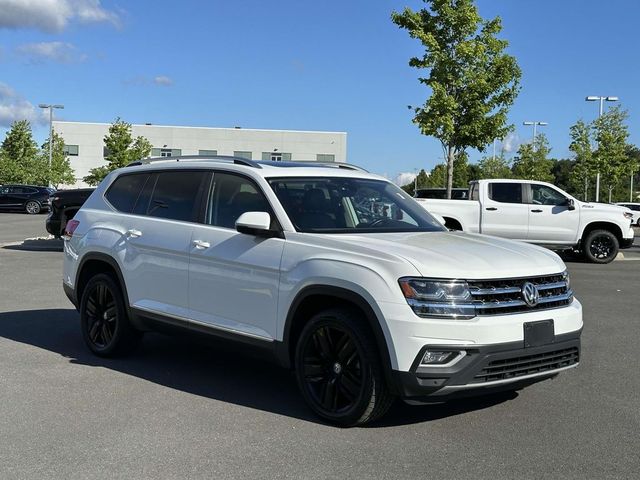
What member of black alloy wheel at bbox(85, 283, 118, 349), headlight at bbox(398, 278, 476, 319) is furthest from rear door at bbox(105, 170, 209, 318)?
headlight at bbox(398, 278, 476, 319)

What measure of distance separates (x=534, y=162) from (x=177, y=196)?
158ft

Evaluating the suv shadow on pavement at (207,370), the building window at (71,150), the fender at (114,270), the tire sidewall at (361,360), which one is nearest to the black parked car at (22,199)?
the suv shadow on pavement at (207,370)

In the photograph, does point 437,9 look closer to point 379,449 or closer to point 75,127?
point 379,449

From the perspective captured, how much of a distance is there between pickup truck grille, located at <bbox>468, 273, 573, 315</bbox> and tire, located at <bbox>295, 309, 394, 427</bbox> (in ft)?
2.33

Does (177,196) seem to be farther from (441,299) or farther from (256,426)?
(441,299)

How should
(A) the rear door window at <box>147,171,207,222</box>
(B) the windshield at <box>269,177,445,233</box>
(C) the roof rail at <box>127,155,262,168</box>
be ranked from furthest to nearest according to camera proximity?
(A) the rear door window at <box>147,171,207,222</box>, (C) the roof rail at <box>127,155,262,168</box>, (B) the windshield at <box>269,177,445,233</box>

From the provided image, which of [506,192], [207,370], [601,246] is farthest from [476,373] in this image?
[601,246]

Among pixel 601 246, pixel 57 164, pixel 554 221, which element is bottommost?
pixel 601 246

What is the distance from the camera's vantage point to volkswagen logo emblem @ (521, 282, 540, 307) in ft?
14.3

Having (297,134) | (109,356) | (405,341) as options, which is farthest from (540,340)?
(297,134)

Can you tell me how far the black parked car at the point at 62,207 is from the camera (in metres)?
16.0

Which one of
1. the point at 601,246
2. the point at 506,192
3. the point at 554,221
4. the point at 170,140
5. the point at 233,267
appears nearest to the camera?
the point at 233,267

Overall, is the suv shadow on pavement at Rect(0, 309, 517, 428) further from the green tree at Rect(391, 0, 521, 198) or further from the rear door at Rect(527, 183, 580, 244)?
the green tree at Rect(391, 0, 521, 198)

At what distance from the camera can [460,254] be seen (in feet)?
14.5
